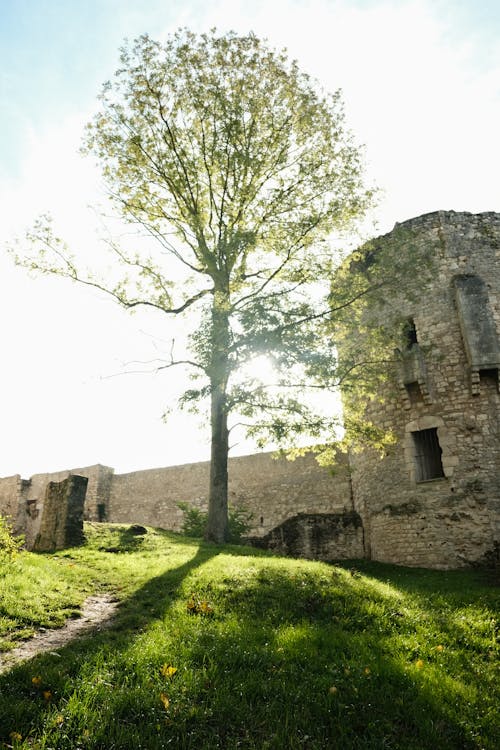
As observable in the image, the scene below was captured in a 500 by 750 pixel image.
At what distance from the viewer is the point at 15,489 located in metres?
Result: 22.5

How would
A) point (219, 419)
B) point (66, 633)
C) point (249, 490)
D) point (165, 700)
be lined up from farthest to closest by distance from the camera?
1. point (249, 490)
2. point (219, 419)
3. point (66, 633)
4. point (165, 700)

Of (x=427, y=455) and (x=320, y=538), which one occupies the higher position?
(x=427, y=455)

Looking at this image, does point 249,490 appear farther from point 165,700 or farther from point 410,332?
point 165,700

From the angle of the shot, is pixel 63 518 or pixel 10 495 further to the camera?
pixel 10 495

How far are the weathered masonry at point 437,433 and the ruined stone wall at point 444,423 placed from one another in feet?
0.08

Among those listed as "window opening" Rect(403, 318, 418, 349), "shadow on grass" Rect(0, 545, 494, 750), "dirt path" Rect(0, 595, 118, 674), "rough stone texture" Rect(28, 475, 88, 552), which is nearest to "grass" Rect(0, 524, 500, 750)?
"shadow on grass" Rect(0, 545, 494, 750)

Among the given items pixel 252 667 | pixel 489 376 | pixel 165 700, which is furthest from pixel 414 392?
pixel 165 700

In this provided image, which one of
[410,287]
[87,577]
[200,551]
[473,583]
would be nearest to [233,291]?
[410,287]

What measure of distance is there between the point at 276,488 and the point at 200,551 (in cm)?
756

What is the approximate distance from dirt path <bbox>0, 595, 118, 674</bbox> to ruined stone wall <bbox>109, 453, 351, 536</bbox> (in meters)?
9.57

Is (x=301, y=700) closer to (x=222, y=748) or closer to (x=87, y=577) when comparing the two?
(x=222, y=748)

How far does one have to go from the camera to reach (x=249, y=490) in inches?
725

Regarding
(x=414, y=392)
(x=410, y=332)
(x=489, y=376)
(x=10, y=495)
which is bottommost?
(x=10, y=495)

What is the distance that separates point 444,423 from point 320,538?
4.50 m
